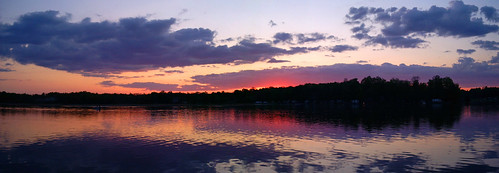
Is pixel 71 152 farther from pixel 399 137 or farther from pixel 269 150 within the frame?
pixel 399 137

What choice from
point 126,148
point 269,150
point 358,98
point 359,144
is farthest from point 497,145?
point 358,98

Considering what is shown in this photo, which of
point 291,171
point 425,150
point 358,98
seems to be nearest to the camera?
point 291,171

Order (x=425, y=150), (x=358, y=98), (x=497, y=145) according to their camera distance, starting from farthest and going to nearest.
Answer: (x=358, y=98)
(x=497, y=145)
(x=425, y=150)

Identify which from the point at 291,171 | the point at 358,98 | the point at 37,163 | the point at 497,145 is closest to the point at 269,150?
the point at 291,171

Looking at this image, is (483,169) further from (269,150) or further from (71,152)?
(71,152)

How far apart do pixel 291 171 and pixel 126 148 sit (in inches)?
598

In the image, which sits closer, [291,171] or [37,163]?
[291,171]

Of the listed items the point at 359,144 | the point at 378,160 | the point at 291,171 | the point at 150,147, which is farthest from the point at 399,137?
the point at 150,147

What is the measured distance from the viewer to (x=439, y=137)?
106ft

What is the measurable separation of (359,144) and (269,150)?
7846 mm

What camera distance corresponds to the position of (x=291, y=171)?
62.4 ft

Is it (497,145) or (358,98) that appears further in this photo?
(358,98)

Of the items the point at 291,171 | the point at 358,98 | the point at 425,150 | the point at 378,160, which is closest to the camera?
the point at 291,171

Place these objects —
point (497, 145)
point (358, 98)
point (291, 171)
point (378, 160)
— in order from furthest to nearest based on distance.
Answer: point (358, 98) < point (497, 145) < point (378, 160) < point (291, 171)
